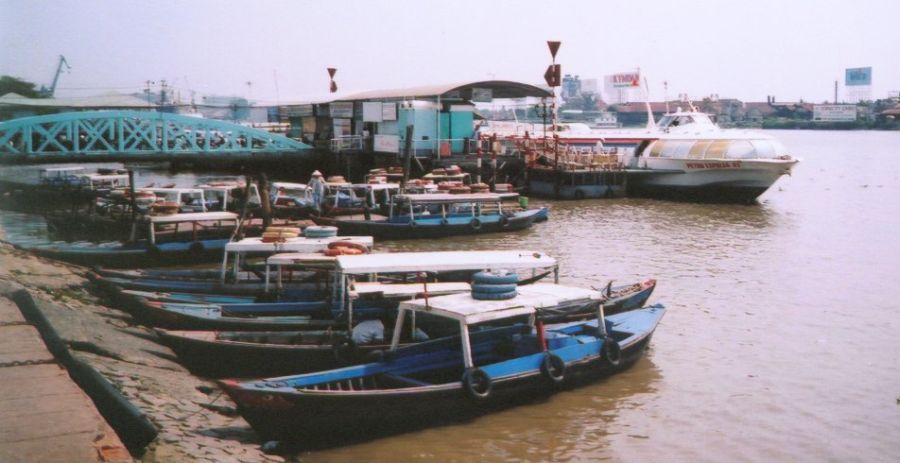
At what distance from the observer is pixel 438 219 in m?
25.4

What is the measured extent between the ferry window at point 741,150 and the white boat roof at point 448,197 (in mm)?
15341

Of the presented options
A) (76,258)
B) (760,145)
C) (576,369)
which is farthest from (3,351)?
Result: (760,145)

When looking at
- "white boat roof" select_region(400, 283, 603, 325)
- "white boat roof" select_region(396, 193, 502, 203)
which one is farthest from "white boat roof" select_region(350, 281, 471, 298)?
"white boat roof" select_region(396, 193, 502, 203)

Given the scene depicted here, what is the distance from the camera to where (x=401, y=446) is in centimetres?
958

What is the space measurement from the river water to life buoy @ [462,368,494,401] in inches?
20.1

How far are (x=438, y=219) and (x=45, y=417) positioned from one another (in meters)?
18.9

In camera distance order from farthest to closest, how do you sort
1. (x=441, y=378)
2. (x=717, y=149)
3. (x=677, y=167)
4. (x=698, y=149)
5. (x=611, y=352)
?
(x=677, y=167) < (x=698, y=149) < (x=717, y=149) < (x=611, y=352) < (x=441, y=378)

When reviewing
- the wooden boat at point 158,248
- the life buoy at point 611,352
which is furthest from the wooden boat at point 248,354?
the wooden boat at point 158,248

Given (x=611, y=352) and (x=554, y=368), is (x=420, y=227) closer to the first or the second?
(x=611, y=352)

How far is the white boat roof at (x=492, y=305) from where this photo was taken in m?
10.1

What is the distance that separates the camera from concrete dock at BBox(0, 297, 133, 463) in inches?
245

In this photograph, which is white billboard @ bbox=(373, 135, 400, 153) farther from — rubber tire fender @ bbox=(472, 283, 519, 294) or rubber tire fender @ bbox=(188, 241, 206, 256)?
rubber tire fender @ bbox=(472, 283, 519, 294)

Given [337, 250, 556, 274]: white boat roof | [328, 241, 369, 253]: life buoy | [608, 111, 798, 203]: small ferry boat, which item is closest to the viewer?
[337, 250, 556, 274]: white boat roof

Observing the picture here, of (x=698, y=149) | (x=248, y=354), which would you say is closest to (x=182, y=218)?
(x=248, y=354)
